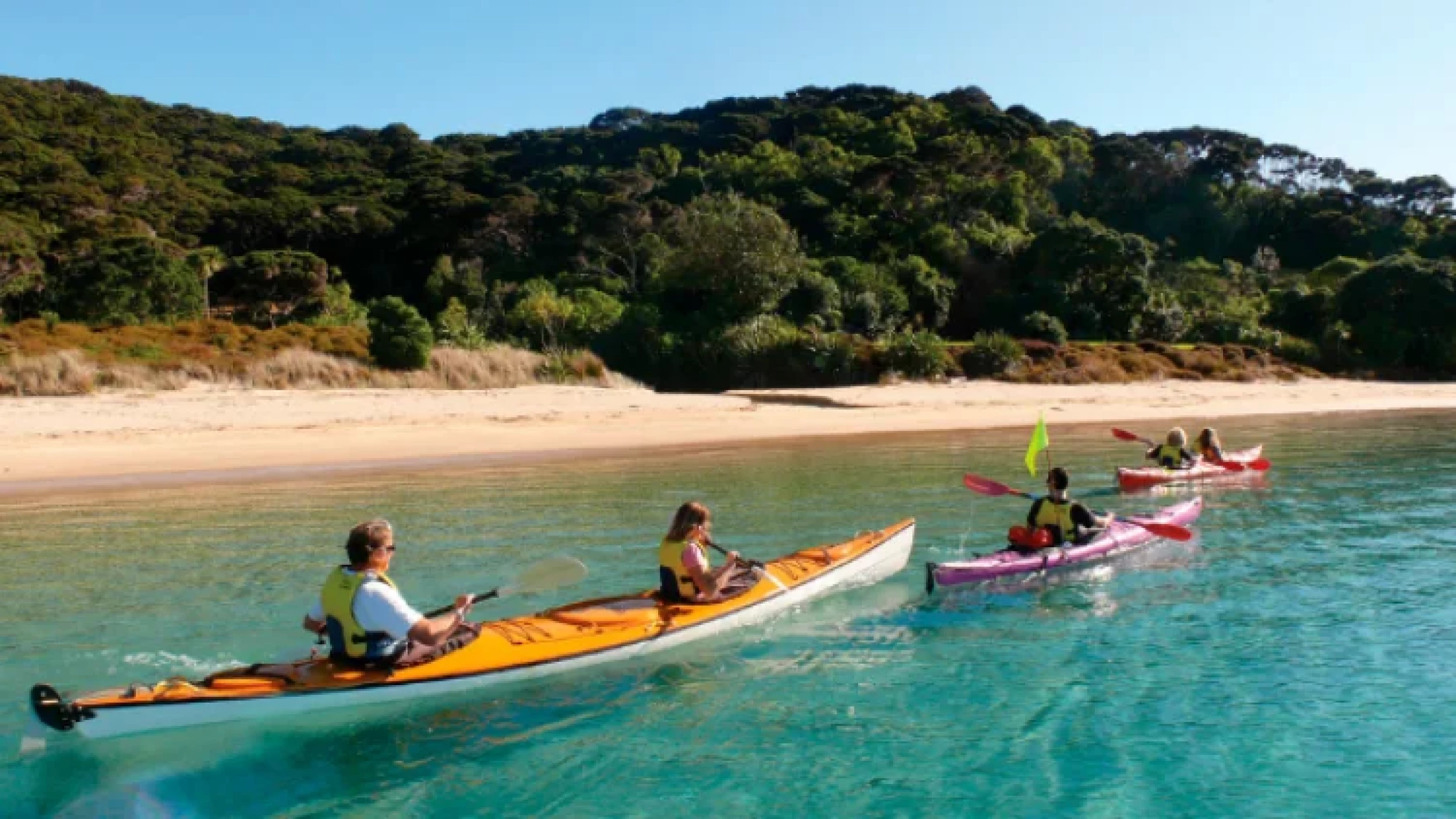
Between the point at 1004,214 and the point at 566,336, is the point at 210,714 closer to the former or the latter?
the point at 566,336

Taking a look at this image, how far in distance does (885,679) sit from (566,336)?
27.5m

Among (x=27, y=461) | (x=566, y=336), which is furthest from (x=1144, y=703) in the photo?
(x=566, y=336)

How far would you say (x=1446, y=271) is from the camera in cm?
3775

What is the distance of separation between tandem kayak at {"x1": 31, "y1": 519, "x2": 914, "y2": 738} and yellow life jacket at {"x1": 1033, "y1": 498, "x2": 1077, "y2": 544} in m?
2.05

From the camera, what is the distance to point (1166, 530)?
1062 cm

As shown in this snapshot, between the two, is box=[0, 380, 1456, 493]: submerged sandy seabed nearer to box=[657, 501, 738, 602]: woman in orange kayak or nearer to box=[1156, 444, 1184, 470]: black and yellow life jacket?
box=[1156, 444, 1184, 470]: black and yellow life jacket

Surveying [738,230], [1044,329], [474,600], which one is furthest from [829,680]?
[1044,329]

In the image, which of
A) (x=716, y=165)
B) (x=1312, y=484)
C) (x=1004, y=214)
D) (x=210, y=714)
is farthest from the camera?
(x=716, y=165)

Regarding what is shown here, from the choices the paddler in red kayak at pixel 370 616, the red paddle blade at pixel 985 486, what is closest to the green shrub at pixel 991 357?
the red paddle blade at pixel 985 486

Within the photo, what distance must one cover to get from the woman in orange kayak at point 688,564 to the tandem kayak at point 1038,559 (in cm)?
206

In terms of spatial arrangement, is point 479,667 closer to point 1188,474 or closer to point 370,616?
point 370,616

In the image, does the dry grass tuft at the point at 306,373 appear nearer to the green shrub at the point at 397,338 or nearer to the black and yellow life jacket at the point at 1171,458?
the green shrub at the point at 397,338

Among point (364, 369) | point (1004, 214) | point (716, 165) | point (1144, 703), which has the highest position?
point (716, 165)

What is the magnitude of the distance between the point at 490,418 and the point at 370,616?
1724 cm
